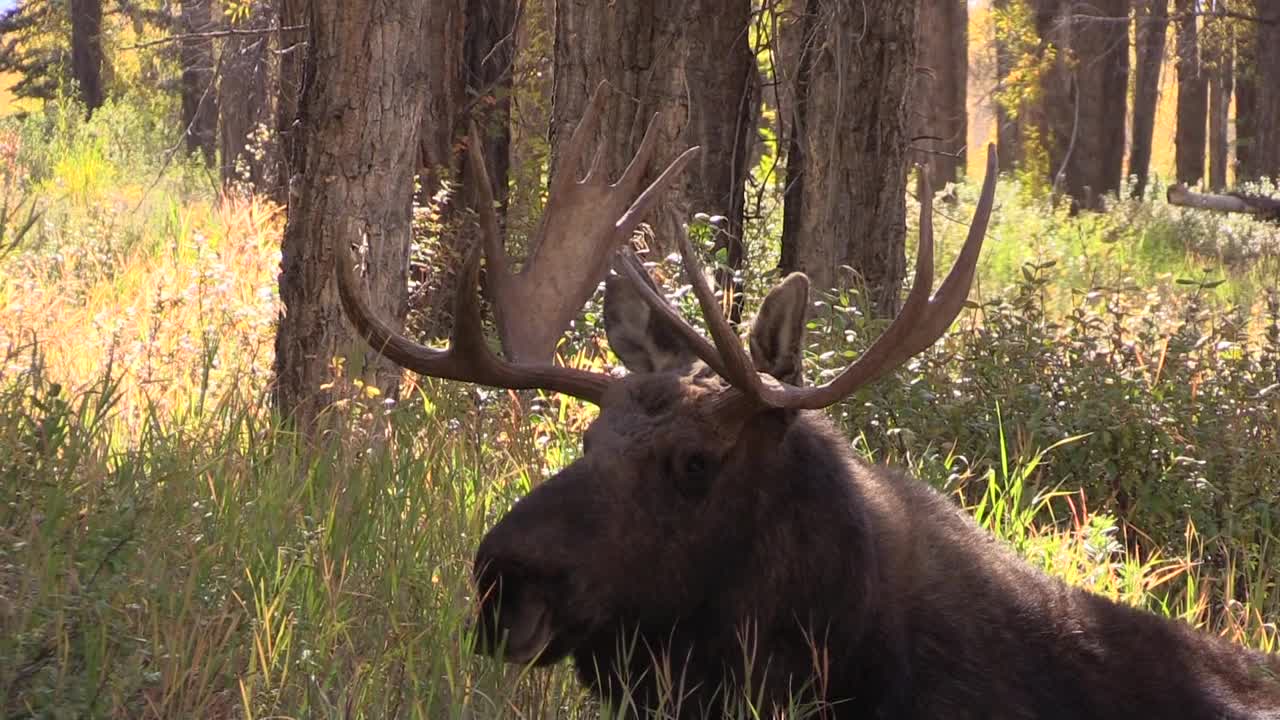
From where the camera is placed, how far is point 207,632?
3.64 metres

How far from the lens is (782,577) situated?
3.66 meters

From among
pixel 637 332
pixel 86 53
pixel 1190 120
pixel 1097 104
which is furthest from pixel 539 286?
pixel 86 53

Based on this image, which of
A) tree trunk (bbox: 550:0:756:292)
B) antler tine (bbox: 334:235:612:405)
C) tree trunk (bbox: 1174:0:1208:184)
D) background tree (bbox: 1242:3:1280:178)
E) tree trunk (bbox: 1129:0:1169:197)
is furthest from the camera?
tree trunk (bbox: 1174:0:1208:184)

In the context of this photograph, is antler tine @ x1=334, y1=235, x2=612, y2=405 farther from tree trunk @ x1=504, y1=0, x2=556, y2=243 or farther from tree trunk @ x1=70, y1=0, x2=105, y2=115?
tree trunk @ x1=70, y1=0, x2=105, y2=115

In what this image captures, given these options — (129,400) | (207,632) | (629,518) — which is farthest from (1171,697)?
(129,400)

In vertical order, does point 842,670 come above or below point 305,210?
below

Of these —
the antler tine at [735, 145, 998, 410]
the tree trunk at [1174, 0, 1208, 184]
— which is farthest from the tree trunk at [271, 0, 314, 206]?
the tree trunk at [1174, 0, 1208, 184]

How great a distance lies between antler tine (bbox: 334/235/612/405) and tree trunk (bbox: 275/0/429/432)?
2.07 m

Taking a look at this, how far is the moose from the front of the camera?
3.53 meters

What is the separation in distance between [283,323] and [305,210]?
0.49 m

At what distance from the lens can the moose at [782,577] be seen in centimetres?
353

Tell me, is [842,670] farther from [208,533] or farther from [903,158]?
[903,158]

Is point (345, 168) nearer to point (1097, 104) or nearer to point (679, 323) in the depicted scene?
point (679, 323)

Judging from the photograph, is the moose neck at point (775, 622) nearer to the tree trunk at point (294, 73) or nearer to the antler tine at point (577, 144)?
the antler tine at point (577, 144)
